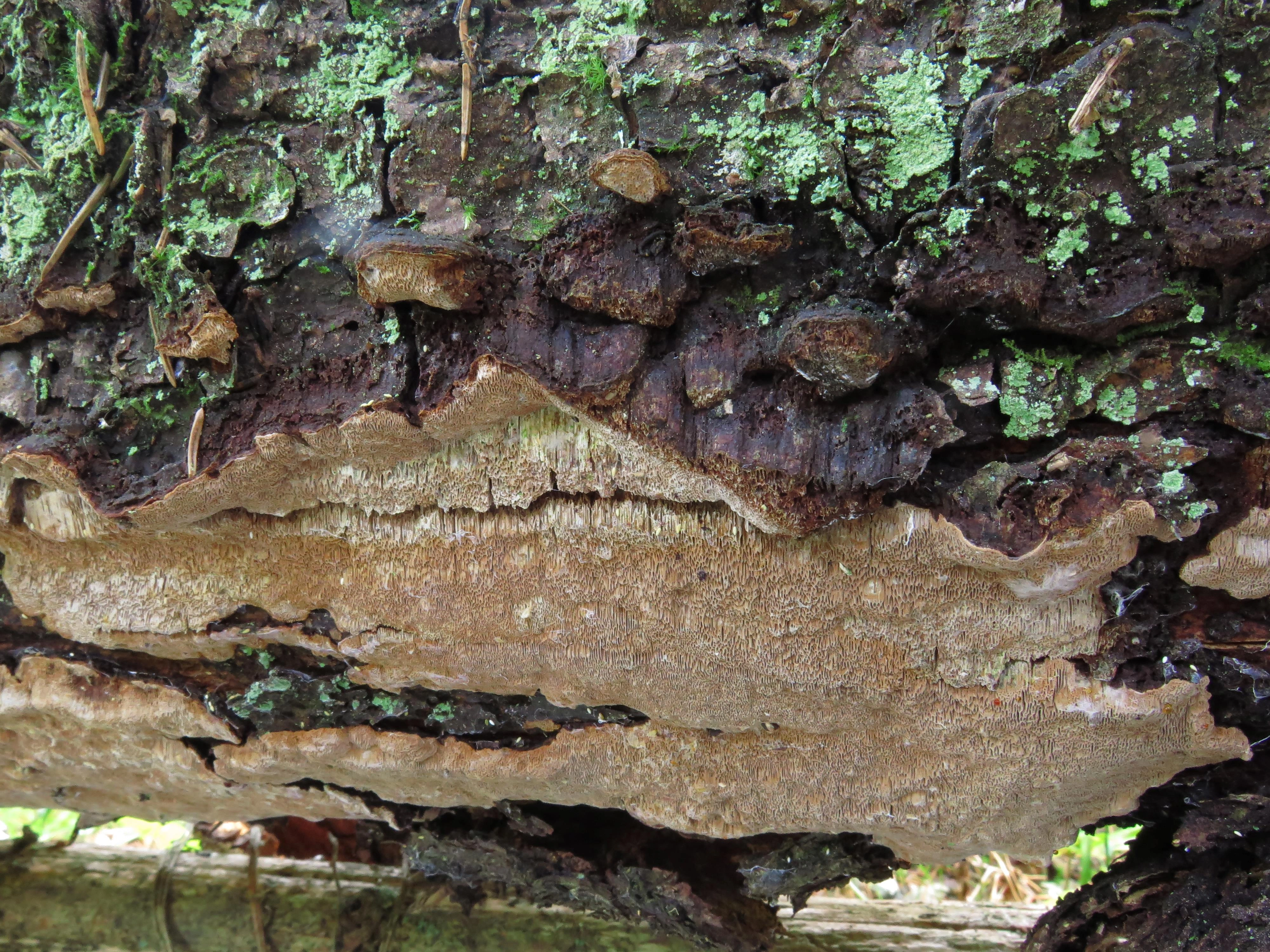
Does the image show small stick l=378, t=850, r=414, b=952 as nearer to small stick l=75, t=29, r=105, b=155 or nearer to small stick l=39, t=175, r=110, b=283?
small stick l=39, t=175, r=110, b=283

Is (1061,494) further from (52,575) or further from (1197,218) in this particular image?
(52,575)

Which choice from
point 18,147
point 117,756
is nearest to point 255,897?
point 117,756

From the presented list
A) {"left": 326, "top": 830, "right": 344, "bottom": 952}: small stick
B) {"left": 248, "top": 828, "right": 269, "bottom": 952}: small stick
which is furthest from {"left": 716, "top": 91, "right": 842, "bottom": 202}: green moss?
{"left": 248, "top": 828, "right": 269, "bottom": 952}: small stick

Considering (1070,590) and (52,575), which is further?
(52,575)

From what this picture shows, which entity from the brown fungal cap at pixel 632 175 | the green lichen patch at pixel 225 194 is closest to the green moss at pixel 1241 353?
the brown fungal cap at pixel 632 175

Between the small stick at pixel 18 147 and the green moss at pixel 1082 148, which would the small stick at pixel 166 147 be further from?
the green moss at pixel 1082 148

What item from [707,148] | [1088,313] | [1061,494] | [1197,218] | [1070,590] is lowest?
[1070,590]

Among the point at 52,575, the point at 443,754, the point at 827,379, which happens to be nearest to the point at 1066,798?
the point at 827,379
